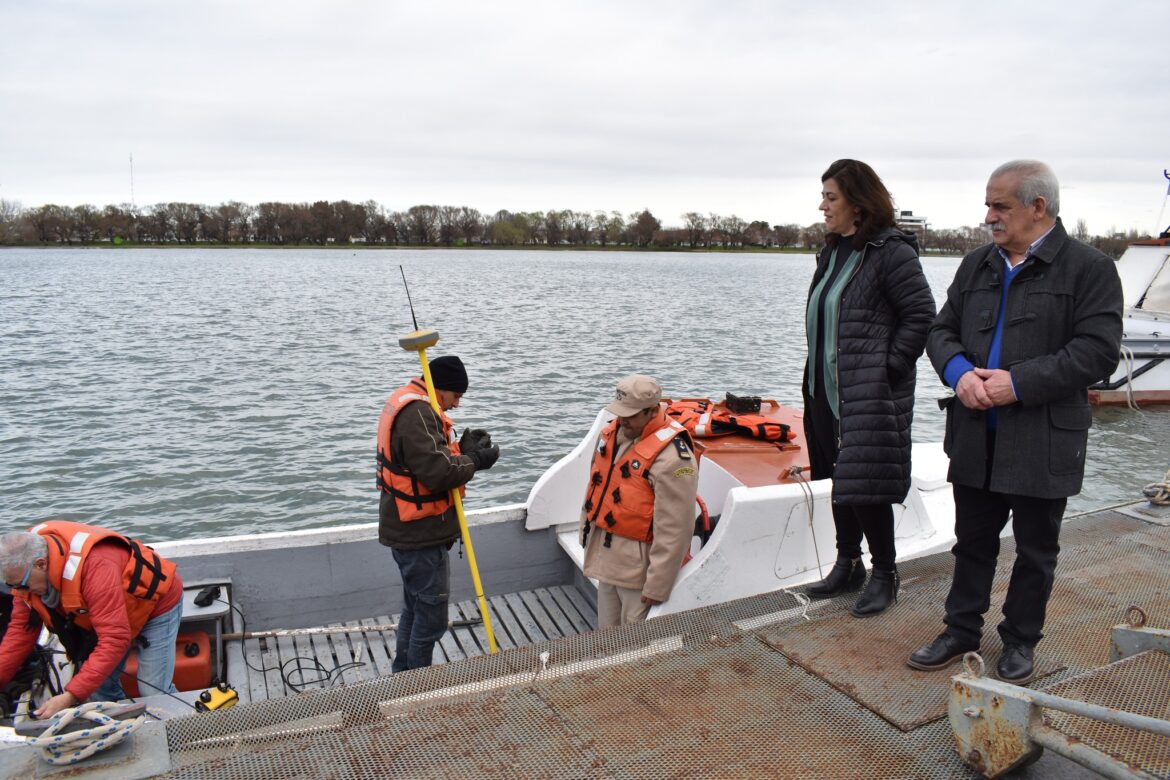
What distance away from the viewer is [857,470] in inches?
129

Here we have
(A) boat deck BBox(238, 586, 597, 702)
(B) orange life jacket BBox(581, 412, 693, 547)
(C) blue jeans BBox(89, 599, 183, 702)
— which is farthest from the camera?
(A) boat deck BBox(238, 586, 597, 702)

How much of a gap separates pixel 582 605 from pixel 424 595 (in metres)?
1.57

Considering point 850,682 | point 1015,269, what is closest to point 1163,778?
point 850,682

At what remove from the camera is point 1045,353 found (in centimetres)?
269

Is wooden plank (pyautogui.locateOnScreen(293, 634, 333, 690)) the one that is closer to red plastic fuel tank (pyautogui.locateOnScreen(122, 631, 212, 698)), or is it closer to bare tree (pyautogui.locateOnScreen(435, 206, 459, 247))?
red plastic fuel tank (pyautogui.locateOnScreen(122, 631, 212, 698))

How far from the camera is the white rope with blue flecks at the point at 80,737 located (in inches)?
90.7

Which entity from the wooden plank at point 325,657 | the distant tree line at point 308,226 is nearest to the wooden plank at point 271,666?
the wooden plank at point 325,657

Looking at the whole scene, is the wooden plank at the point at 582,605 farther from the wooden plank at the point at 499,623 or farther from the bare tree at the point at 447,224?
the bare tree at the point at 447,224

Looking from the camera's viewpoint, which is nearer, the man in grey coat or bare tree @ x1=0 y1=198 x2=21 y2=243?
the man in grey coat

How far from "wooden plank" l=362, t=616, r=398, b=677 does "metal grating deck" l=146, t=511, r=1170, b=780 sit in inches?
79.9

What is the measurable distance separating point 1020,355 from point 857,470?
79 centimetres

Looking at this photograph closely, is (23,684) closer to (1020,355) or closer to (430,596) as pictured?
(430,596)

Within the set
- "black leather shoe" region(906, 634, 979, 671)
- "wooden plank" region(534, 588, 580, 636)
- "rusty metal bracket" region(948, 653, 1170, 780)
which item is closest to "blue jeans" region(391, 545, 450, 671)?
"wooden plank" region(534, 588, 580, 636)

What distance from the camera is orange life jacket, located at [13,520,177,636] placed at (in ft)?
12.0
